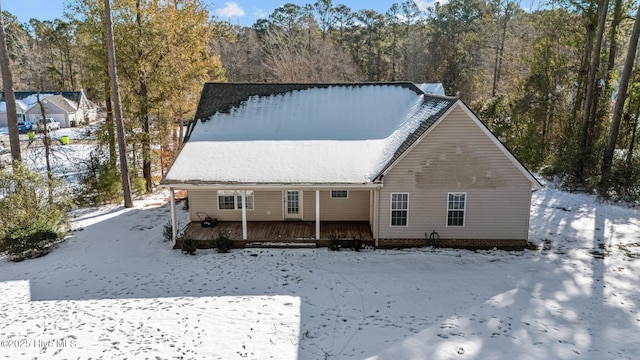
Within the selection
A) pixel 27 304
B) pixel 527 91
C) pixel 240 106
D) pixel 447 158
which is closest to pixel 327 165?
pixel 447 158

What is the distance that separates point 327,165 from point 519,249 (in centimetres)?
702

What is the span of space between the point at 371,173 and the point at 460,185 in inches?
116

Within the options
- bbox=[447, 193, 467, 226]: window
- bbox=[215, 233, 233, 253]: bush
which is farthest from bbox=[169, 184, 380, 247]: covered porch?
bbox=[447, 193, 467, 226]: window

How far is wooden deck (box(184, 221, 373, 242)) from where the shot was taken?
13914mm

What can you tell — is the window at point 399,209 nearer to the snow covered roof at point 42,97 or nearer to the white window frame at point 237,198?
the white window frame at point 237,198

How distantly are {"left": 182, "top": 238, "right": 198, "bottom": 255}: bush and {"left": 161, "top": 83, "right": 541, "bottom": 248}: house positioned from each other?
830mm

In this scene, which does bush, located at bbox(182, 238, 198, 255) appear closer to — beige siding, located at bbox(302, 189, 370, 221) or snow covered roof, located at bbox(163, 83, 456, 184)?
snow covered roof, located at bbox(163, 83, 456, 184)

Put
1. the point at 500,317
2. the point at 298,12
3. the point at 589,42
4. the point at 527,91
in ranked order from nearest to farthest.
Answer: the point at 500,317
the point at 589,42
the point at 527,91
the point at 298,12

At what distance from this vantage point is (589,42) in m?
20.8

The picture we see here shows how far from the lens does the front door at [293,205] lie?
1548 centimetres

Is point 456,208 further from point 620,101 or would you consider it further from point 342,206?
point 620,101

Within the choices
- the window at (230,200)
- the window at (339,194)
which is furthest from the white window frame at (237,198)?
the window at (339,194)

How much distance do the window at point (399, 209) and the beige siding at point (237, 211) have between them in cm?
446

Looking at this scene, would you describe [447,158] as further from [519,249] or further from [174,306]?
[174,306]
